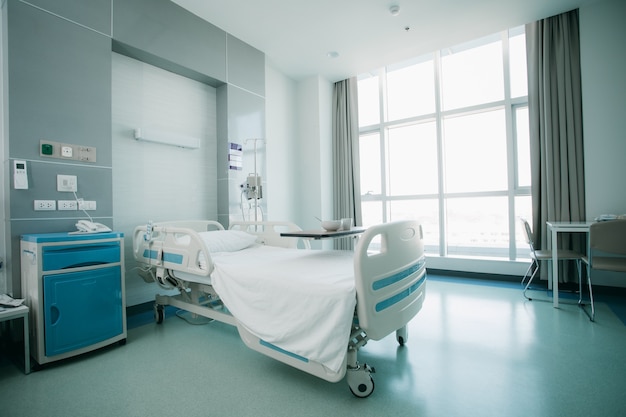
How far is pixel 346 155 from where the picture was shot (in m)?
4.96

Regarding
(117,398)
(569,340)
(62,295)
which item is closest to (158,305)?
(62,295)

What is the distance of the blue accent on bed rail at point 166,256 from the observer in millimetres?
2270

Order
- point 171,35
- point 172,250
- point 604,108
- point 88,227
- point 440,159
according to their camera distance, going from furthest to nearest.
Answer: point 440,159
point 604,108
point 171,35
point 172,250
point 88,227

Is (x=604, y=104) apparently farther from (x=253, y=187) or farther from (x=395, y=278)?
(x=253, y=187)

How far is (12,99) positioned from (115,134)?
0.77 meters

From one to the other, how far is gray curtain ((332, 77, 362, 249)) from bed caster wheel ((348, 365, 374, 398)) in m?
3.43

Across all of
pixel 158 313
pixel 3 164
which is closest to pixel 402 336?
pixel 158 313

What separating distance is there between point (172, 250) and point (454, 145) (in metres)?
4.08

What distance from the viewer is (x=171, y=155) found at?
3227 mm

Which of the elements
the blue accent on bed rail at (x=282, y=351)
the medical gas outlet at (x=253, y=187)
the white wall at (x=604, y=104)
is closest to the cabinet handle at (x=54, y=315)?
the blue accent on bed rail at (x=282, y=351)

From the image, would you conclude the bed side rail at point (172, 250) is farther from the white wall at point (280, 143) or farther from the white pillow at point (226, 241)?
the white wall at point (280, 143)

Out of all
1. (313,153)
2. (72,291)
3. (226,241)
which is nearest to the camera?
(72,291)

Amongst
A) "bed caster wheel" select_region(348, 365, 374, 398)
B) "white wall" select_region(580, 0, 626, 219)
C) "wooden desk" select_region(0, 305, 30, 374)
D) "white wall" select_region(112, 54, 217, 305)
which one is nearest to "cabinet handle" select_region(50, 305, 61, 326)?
"wooden desk" select_region(0, 305, 30, 374)

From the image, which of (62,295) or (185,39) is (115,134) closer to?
(185,39)
